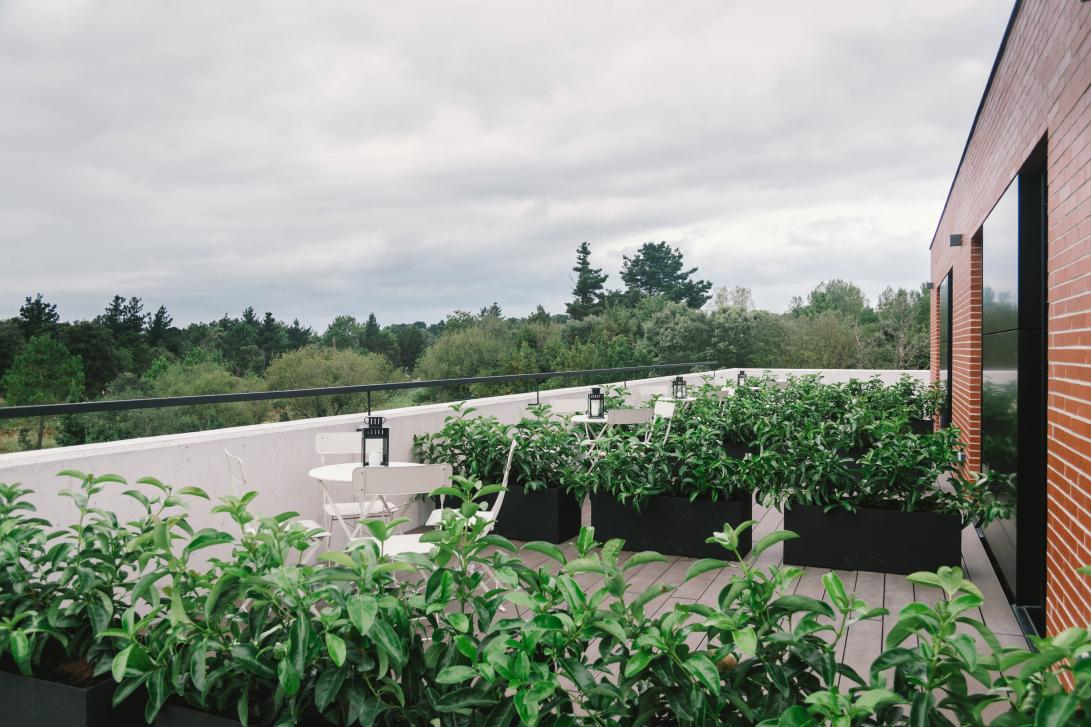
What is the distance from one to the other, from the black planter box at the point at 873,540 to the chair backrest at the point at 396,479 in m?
1.93

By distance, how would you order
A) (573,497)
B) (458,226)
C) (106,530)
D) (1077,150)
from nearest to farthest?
(106,530) → (1077,150) → (573,497) → (458,226)

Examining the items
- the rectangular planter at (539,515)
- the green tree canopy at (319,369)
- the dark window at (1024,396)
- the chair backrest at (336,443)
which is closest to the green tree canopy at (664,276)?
the green tree canopy at (319,369)

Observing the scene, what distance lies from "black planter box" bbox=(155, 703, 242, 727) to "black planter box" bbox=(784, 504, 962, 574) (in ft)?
10.1

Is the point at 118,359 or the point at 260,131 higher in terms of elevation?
the point at 260,131

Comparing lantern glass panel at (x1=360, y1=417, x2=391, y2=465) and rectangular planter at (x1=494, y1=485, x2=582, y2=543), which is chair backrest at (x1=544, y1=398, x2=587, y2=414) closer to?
rectangular planter at (x1=494, y1=485, x2=582, y2=543)

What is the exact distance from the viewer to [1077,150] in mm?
2424

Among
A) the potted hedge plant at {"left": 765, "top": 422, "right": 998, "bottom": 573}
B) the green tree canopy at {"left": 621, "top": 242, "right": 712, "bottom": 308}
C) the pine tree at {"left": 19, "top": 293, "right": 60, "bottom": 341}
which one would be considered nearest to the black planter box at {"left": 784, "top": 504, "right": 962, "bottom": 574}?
the potted hedge plant at {"left": 765, "top": 422, "right": 998, "bottom": 573}

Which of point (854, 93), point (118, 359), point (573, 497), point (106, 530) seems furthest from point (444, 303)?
point (106, 530)

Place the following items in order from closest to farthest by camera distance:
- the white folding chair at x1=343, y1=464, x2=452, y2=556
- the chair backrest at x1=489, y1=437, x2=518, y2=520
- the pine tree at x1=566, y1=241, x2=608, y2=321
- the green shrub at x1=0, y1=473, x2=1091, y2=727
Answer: the green shrub at x1=0, y1=473, x2=1091, y2=727 < the white folding chair at x1=343, y1=464, x2=452, y2=556 < the chair backrest at x1=489, y1=437, x2=518, y2=520 < the pine tree at x1=566, y1=241, x2=608, y2=321

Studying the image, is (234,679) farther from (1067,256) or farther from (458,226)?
(458,226)

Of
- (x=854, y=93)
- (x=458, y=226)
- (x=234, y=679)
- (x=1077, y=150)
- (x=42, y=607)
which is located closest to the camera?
(x=234, y=679)

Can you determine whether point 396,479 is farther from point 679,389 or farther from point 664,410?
point 679,389

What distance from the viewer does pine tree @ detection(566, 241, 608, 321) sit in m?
39.2

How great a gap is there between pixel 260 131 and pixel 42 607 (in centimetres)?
3499
